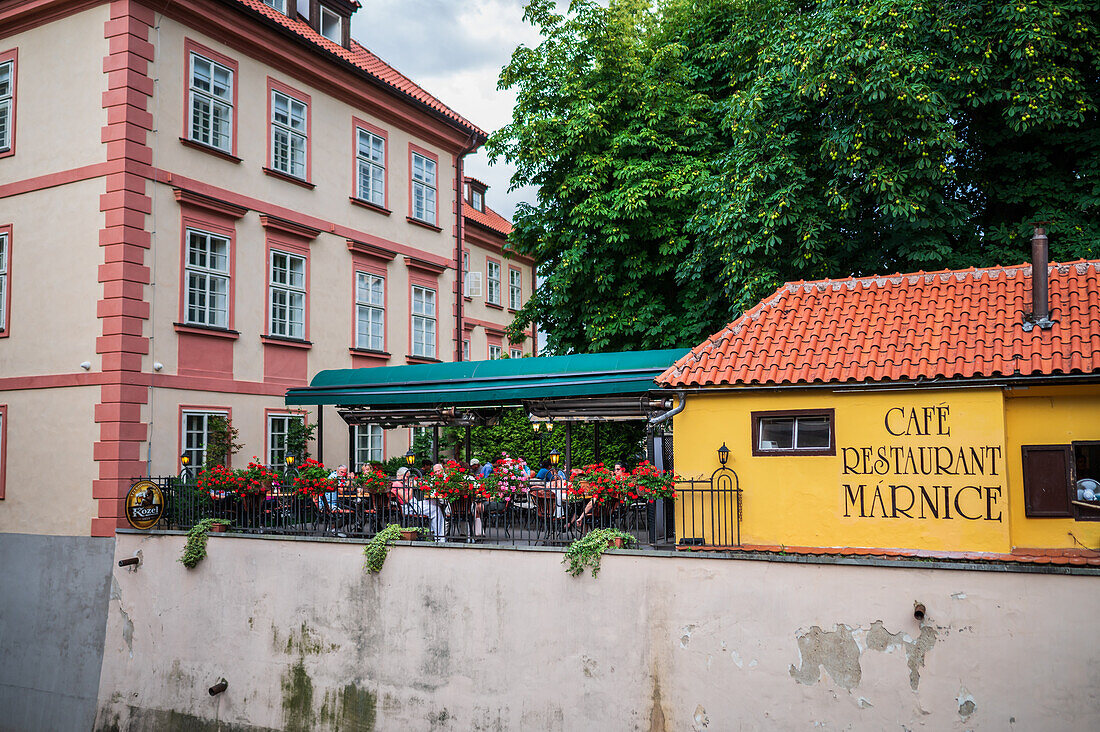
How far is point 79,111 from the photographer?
15.5 meters

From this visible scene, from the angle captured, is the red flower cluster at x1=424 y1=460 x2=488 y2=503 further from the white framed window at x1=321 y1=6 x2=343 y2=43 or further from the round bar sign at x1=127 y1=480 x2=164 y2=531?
the white framed window at x1=321 y1=6 x2=343 y2=43

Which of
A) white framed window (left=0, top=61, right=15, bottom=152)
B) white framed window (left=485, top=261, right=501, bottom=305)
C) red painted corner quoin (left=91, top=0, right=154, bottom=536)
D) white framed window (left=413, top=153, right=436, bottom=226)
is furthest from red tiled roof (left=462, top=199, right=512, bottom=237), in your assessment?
red painted corner quoin (left=91, top=0, right=154, bottom=536)

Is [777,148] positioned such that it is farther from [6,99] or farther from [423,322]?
[6,99]

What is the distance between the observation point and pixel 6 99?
16.5 meters

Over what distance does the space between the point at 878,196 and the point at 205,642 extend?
13234 mm

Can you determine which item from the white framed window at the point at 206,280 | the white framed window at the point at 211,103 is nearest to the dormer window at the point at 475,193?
the white framed window at the point at 211,103

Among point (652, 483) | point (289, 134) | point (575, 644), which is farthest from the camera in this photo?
point (289, 134)

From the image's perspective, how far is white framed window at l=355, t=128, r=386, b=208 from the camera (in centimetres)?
2036

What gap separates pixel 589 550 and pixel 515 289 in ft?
86.4

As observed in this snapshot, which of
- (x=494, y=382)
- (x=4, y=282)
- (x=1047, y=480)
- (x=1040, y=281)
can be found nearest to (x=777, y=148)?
(x=1040, y=281)

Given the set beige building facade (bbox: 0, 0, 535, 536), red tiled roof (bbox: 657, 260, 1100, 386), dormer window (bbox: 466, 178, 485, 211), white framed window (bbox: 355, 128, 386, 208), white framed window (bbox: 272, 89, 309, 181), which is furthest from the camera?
dormer window (bbox: 466, 178, 485, 211)

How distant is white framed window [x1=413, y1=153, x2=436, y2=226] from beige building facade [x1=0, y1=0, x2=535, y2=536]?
2.11 m

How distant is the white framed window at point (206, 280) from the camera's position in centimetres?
1614

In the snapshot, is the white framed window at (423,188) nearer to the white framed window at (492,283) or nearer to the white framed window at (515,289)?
the white framed window at (492,283)
